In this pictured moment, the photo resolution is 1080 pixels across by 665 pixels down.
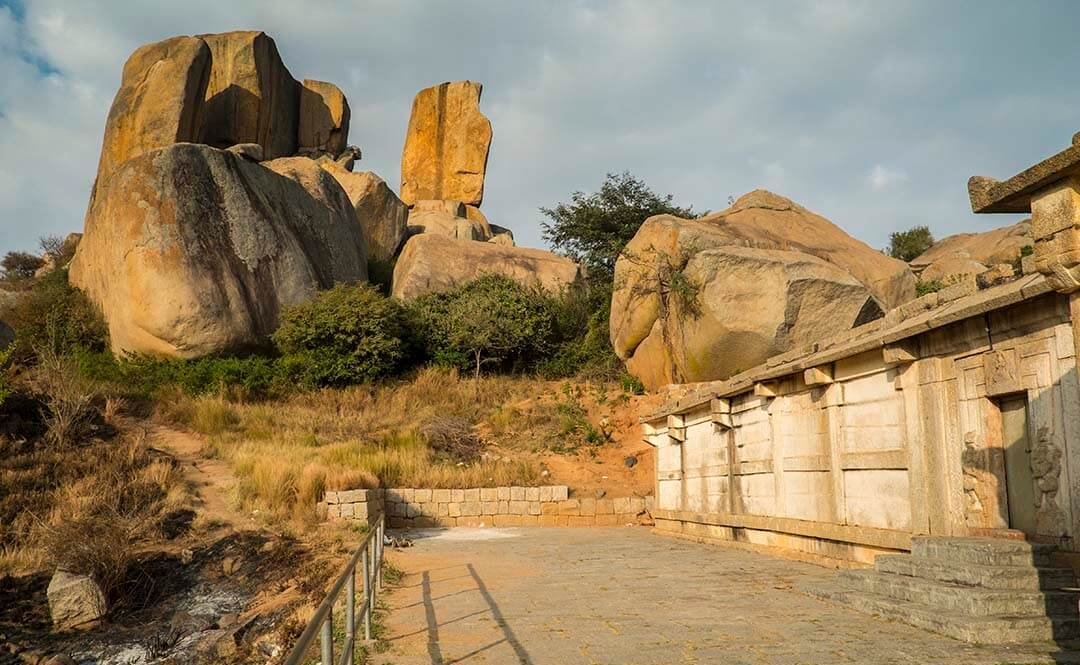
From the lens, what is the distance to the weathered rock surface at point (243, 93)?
3578cm

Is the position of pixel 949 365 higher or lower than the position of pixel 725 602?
higher

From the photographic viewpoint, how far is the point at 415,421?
73.0 feet

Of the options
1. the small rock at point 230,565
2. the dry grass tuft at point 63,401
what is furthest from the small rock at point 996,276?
the dry grass tuft at point 63,401

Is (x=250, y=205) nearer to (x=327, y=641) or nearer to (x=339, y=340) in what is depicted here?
(x=339, y=340)

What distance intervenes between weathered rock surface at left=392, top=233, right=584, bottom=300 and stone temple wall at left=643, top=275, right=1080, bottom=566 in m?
19.5

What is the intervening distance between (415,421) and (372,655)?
16.9m

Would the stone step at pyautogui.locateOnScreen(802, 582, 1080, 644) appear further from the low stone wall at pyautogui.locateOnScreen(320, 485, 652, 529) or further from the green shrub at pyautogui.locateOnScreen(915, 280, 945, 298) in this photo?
the green shrub at pyautogui.locateOnScreen(915, 280, 945, 298)

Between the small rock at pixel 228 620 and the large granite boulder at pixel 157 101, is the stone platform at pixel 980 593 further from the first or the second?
the large granite boulder at pixel 157 101

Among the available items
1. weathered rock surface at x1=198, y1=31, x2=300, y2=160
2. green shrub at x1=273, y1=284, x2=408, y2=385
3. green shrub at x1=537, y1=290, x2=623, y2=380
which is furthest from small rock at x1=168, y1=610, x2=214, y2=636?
weathered rock surface at x1=198, y1=31, x2=300, y2=160

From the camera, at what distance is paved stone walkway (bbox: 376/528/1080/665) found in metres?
5.26

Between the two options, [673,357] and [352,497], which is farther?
[673,357]

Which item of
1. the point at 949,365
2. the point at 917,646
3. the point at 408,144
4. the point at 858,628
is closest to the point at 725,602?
the point at 858,628

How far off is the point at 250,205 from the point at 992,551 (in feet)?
80.9

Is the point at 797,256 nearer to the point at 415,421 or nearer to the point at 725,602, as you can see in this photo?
the point at 415,421
